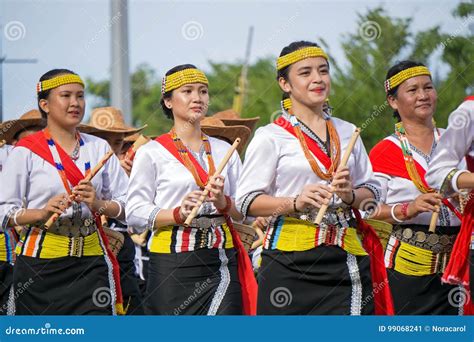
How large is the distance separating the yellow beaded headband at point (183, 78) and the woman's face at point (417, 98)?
1342mm

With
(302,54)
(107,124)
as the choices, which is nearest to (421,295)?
(302,54)

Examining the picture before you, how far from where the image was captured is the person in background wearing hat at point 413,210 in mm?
7246

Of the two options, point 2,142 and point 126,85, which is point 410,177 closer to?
point 2,142

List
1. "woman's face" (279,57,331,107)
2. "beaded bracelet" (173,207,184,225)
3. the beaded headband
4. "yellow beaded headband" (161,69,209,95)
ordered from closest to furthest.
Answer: "woman's face" (279,57,331,107) → the beaded headband → "beaded bracelet" (173,207,184,225) → "yellow beaded headband" (161,69,209,95)

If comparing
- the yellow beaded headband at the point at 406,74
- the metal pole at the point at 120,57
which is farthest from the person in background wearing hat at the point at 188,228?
the metal pole at the point at 120,57

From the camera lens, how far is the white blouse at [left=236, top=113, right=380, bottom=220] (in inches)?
240

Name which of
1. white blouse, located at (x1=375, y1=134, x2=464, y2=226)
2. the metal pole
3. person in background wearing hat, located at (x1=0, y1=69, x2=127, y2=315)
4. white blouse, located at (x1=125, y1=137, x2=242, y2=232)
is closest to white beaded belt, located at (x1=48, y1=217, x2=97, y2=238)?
person in background wearing hat, located at (x1=0, y1=69, x2=127, y2=315)

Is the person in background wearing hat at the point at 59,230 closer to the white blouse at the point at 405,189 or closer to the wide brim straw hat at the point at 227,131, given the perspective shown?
the white blouse at the point at 405,189

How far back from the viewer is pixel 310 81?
6227 millimetres

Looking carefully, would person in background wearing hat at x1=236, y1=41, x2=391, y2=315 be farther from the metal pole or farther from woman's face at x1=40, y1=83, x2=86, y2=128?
the metal pole

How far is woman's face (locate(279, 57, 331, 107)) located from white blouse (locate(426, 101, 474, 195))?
67cm

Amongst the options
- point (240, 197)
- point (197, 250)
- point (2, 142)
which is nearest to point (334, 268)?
point (240, 197)

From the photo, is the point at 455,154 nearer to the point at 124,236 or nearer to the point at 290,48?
the point at 290,48

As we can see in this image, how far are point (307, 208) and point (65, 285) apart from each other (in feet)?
6.12
